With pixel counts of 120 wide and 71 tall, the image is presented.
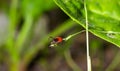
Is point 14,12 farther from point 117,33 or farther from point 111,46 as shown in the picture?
point 117,33

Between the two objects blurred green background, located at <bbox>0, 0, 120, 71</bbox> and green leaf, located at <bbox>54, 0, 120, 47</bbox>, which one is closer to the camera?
green leaf, located at <bbox>54, 0, 120, 47</bbox>

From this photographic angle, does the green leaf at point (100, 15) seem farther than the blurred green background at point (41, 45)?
No

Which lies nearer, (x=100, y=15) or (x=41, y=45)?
(x=100, y=15)

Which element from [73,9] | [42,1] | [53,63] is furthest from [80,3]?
[53,63]
